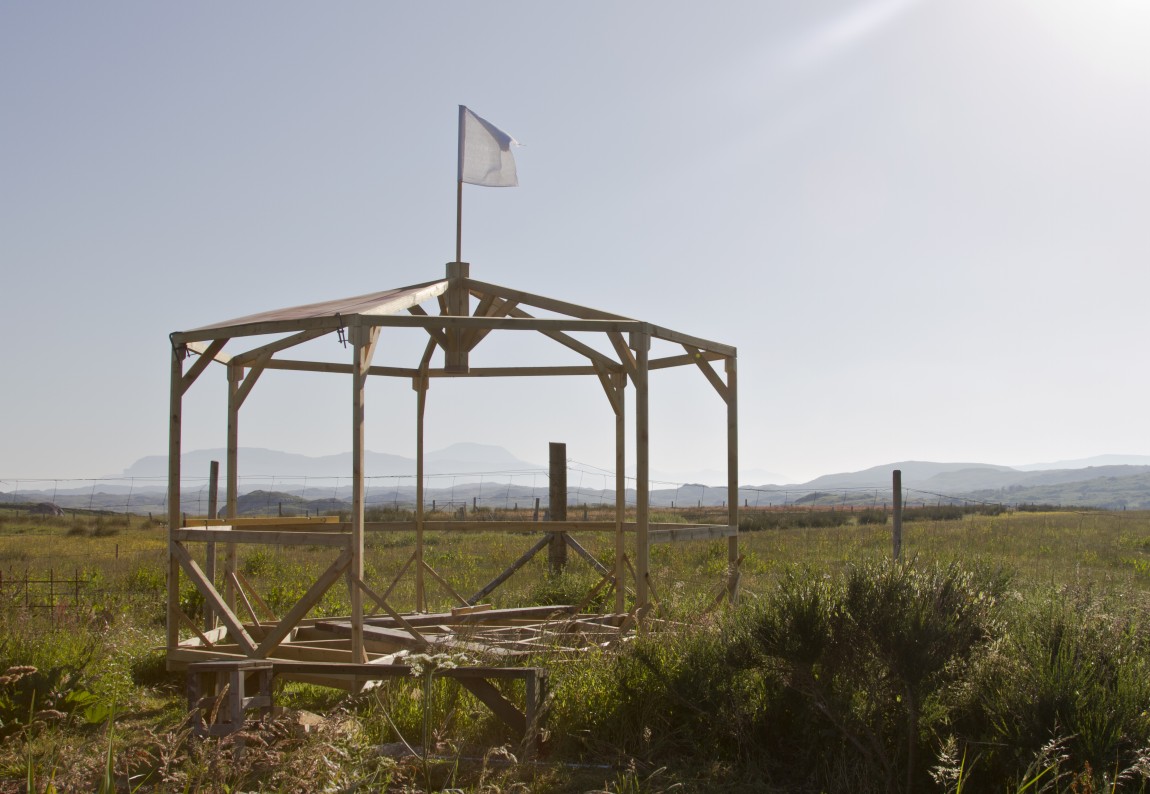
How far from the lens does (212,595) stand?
7.35m

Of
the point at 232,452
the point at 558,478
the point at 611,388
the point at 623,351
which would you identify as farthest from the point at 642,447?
the point at 558,478

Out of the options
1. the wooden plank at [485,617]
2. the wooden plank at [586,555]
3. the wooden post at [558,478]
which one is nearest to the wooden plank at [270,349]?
the wooden plank at [485,617]

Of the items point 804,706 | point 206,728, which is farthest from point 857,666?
point 206,728

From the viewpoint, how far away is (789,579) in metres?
5.86

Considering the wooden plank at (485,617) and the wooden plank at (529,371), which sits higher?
the wooden plank at (529,371)

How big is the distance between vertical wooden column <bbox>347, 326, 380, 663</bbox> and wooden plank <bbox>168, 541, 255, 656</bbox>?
855mm

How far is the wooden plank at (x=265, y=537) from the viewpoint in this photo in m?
6.87

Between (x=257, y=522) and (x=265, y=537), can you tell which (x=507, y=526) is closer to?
(x=257, y=522)

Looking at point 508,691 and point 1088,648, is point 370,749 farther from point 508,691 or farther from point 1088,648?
point 1088,648

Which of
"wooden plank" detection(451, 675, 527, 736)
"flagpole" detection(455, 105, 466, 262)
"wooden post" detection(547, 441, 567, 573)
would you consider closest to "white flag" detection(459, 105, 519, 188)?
"flagpole" detection(455, 105, 466, 262)

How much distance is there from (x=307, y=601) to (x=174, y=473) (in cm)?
191

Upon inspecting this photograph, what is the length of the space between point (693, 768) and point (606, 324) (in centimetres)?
365

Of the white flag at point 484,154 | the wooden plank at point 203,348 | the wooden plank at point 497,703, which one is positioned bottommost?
the wooden plank at point 497,703

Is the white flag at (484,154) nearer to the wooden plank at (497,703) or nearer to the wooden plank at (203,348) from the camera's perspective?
the wooden plank at (203,348)
